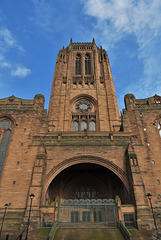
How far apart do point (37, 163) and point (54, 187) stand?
5.07 metres

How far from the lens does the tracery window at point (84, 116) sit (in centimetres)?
2844

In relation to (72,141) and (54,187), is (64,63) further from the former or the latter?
(54,187)

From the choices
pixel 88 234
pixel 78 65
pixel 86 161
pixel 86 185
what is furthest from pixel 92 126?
pixel 88 234

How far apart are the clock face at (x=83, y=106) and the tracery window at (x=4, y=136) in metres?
12.0

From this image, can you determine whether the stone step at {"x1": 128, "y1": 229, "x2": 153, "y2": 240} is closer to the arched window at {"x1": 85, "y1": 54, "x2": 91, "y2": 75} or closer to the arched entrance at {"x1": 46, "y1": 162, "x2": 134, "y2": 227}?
the arched entrance at {"x1": 46, "y1": 162, "x2": 134, "y2": 227}

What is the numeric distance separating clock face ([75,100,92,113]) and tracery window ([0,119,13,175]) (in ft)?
39.5

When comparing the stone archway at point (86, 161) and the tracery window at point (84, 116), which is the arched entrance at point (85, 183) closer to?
the stone archway at point (86, 161)

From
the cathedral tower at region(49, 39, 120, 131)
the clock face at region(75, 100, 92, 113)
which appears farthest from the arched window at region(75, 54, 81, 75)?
the clock face at region(75, 100, 92, 113)

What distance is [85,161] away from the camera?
18.8 m

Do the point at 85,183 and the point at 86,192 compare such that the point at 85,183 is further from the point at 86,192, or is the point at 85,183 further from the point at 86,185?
the point at 86,192

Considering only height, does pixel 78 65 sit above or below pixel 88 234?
above

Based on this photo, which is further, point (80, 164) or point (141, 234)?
point (80, 164)

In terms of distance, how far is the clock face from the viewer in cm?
3045

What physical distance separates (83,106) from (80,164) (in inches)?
504
